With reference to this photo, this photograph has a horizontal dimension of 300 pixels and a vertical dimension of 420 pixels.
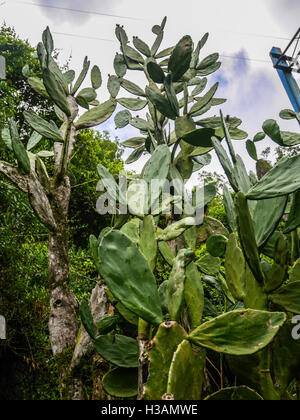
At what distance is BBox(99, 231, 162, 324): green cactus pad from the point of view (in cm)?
52

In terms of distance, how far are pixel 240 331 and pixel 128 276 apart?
212 millimetres

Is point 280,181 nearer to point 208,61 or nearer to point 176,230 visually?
point 176,230

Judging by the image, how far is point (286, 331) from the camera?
1.96 ft

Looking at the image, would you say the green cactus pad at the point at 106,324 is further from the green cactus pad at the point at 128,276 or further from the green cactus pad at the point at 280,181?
the green cactus pad at the point at 280,181

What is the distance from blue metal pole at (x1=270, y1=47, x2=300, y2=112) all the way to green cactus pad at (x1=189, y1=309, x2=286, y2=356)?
4.16 m

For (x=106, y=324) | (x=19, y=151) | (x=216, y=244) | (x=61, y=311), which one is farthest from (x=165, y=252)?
(x=19, y=151)

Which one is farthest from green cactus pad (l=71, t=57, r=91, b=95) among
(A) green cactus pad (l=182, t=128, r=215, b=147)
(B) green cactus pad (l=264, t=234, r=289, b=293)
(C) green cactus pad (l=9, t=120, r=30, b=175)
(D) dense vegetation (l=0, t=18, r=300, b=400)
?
(B) green cactus pad (l=264, t=234, r=289, b=293)

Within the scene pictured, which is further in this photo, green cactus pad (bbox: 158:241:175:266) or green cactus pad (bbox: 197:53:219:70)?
green cactus pad (bbox: 197:53:219:70)

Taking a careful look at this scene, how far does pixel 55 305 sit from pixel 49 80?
0.78 metres

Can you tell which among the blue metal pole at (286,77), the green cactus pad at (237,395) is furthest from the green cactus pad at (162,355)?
the blue metal pole at (286,77)

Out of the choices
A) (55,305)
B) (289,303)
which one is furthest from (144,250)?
(55,305)

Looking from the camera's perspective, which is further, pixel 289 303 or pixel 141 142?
pixel 141 142

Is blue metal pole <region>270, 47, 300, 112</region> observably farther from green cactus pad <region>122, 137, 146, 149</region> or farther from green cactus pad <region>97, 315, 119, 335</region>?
green cactus pad <region>97, 315, 119, 335</region>
